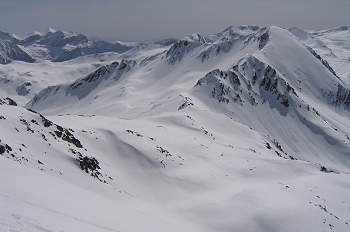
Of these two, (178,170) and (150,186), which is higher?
(178,170)

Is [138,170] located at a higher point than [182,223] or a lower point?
higher

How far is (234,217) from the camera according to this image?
24.8m

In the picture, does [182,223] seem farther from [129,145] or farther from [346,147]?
[346,147]

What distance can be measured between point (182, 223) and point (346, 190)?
939 inches

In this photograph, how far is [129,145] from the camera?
1475 inches

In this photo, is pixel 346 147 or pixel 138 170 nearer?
pixel 138 170

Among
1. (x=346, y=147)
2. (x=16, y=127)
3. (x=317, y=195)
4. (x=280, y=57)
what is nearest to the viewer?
(x=16, y=127)

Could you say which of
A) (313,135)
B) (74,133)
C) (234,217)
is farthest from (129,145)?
(313,135)

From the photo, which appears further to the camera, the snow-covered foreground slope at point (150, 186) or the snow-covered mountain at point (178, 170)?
the snow-covered mountain at point (178, 170)

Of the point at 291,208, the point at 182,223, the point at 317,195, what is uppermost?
the point at 317,195

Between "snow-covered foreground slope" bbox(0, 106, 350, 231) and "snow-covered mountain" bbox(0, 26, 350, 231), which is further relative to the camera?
"snow-covered mountain" bbox(0, 26, 350, 231)

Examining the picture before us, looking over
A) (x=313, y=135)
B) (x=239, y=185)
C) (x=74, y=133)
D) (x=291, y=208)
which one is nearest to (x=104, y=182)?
(x=74, y=133)

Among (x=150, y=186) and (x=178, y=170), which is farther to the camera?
(x=178, y=170)

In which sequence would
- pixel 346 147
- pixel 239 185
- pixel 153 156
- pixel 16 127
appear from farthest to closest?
pixel 346 147
pixel 153 156
pixel 239 185
pixel 16 127
